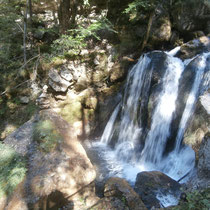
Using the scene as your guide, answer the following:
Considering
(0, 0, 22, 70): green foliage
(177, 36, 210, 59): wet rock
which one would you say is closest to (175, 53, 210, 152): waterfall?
(177, 36, 210, 59): wet rock

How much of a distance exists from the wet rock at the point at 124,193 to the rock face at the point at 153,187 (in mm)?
554

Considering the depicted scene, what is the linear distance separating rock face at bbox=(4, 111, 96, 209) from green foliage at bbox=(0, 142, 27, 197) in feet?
0.45

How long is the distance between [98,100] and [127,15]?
5.07 metres

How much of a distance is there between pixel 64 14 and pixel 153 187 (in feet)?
26.8

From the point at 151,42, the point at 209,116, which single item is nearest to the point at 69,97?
the point at 151,42

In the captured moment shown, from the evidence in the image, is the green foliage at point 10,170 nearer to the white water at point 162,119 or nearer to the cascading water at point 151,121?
the cascading water at point 151,121

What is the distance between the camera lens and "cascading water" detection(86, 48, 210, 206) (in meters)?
5.45

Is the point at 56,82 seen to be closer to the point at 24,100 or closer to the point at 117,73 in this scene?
the point at 24,100

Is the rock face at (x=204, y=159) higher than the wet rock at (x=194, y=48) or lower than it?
lower

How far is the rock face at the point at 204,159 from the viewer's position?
2740 millimetres

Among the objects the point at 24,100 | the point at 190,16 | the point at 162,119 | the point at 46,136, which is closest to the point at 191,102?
the point at 162,119

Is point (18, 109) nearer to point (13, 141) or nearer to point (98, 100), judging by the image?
A: point (98, 100)

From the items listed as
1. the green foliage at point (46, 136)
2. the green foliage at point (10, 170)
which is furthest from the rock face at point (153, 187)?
the green foliage at point (10, 170)

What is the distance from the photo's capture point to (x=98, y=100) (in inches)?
314
